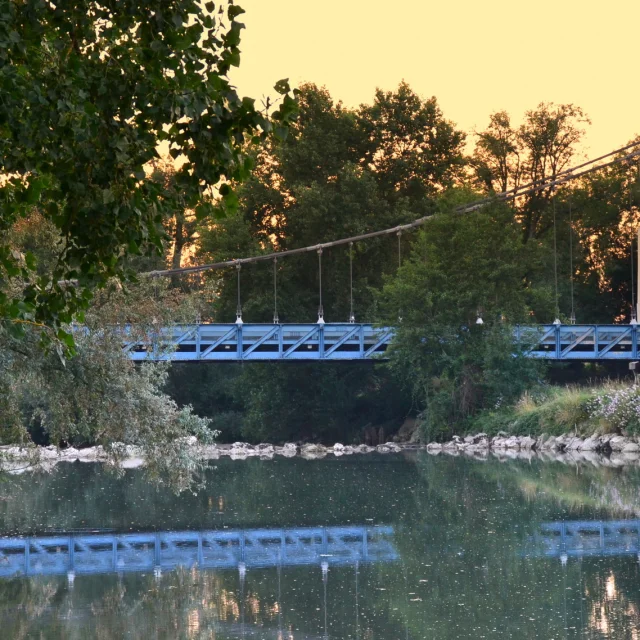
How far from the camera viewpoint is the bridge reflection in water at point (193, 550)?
41.6 ft

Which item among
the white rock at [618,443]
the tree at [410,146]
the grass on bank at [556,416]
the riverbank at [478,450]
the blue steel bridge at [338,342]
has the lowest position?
the riverbank at [478,450]

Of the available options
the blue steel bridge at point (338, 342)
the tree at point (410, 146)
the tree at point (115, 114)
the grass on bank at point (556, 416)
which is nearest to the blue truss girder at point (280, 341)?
the blue steel bridge at point (338, 342)

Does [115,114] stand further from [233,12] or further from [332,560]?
[332,560]

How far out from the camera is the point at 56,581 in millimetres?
11766

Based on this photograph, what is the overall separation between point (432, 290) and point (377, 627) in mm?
24907

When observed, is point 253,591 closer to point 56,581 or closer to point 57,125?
point 56,581

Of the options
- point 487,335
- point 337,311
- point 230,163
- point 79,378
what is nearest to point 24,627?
point 79,378

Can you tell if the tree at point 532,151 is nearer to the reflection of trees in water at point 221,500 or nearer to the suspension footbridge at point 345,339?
the suspension footbridge at point 345,339

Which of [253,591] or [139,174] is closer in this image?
[139,174]

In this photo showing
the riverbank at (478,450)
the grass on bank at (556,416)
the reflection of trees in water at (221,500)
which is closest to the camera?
the reflection of trees in water at (221,500)

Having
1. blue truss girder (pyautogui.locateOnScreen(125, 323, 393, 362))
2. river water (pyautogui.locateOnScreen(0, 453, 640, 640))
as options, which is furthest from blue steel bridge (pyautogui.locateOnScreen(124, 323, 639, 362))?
river water (pyautogui.locateOnScreen(0, 453, 640, 640))

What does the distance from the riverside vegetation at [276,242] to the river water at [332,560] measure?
1.44 m

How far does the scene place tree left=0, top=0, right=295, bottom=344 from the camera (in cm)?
471

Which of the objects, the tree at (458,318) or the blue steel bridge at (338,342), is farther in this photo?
the blue steel bridge at (338,342)
